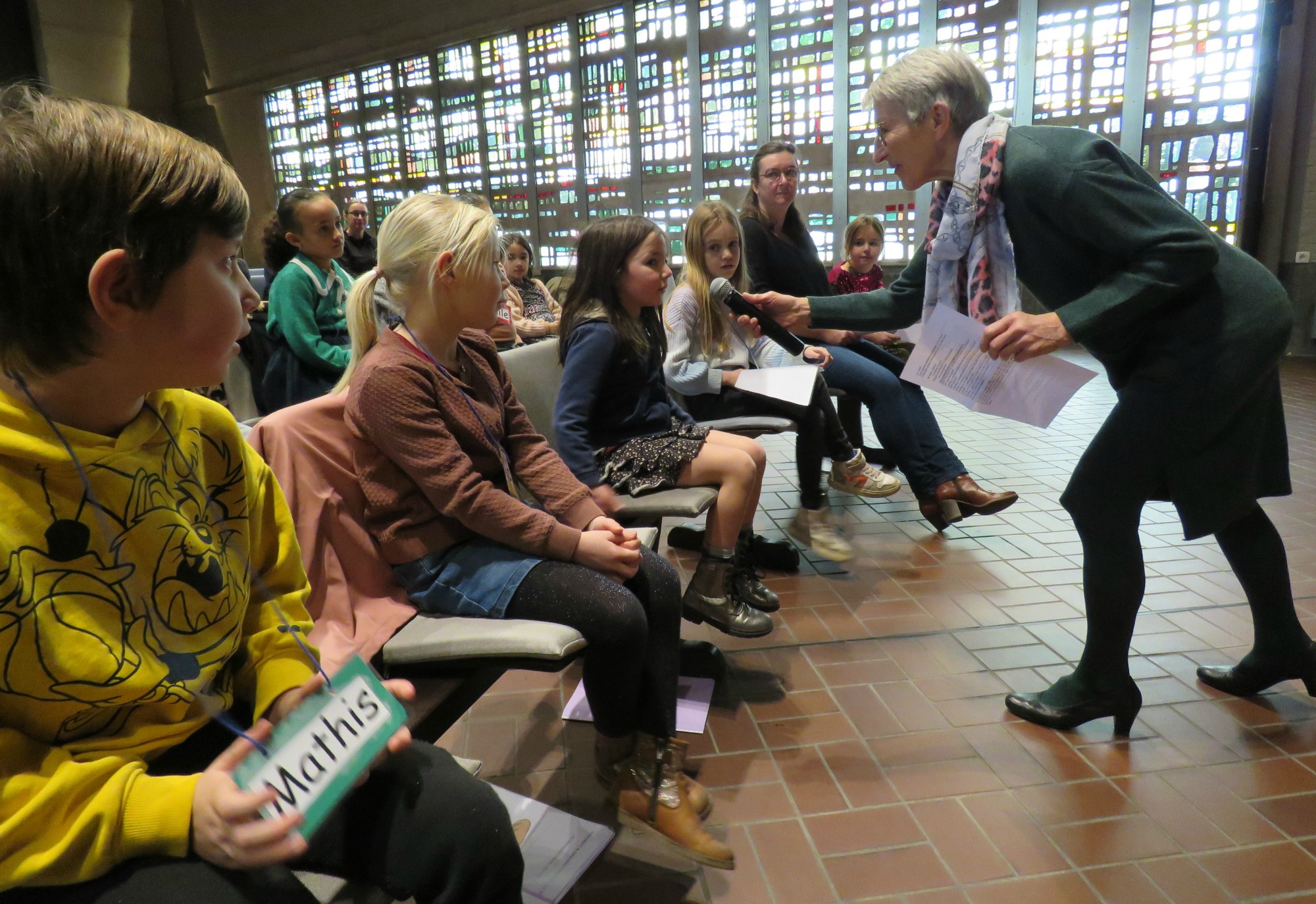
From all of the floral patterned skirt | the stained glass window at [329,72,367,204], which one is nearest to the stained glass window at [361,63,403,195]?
the stained glass window at [329,72,367,204]

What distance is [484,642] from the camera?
1.43 m

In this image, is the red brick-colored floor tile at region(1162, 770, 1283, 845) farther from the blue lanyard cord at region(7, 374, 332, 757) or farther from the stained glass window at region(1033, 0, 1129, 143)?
the stained glass window at region(1033, 0, 1129, 143)

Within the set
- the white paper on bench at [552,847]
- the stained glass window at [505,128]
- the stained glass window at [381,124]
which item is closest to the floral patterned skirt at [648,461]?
the white paper on bench at [552,847]

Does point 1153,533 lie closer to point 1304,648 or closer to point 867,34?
point 1304,648

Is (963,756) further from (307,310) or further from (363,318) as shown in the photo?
(307,310)

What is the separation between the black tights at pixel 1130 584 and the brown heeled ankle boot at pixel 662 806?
3.67ft

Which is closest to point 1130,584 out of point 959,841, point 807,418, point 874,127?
point 959,841

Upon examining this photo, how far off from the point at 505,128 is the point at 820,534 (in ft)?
32.8

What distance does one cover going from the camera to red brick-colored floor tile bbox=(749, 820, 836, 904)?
5.47 feet

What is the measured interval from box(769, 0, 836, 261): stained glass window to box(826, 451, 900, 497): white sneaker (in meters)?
6.37

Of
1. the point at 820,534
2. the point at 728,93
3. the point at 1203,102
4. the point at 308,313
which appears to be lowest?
the point at 820,534

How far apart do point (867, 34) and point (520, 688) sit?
9040mm

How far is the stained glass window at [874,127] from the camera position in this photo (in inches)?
357

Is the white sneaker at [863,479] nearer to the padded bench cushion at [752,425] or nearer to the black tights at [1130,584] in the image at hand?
the padded bench cushion at [752,425]
